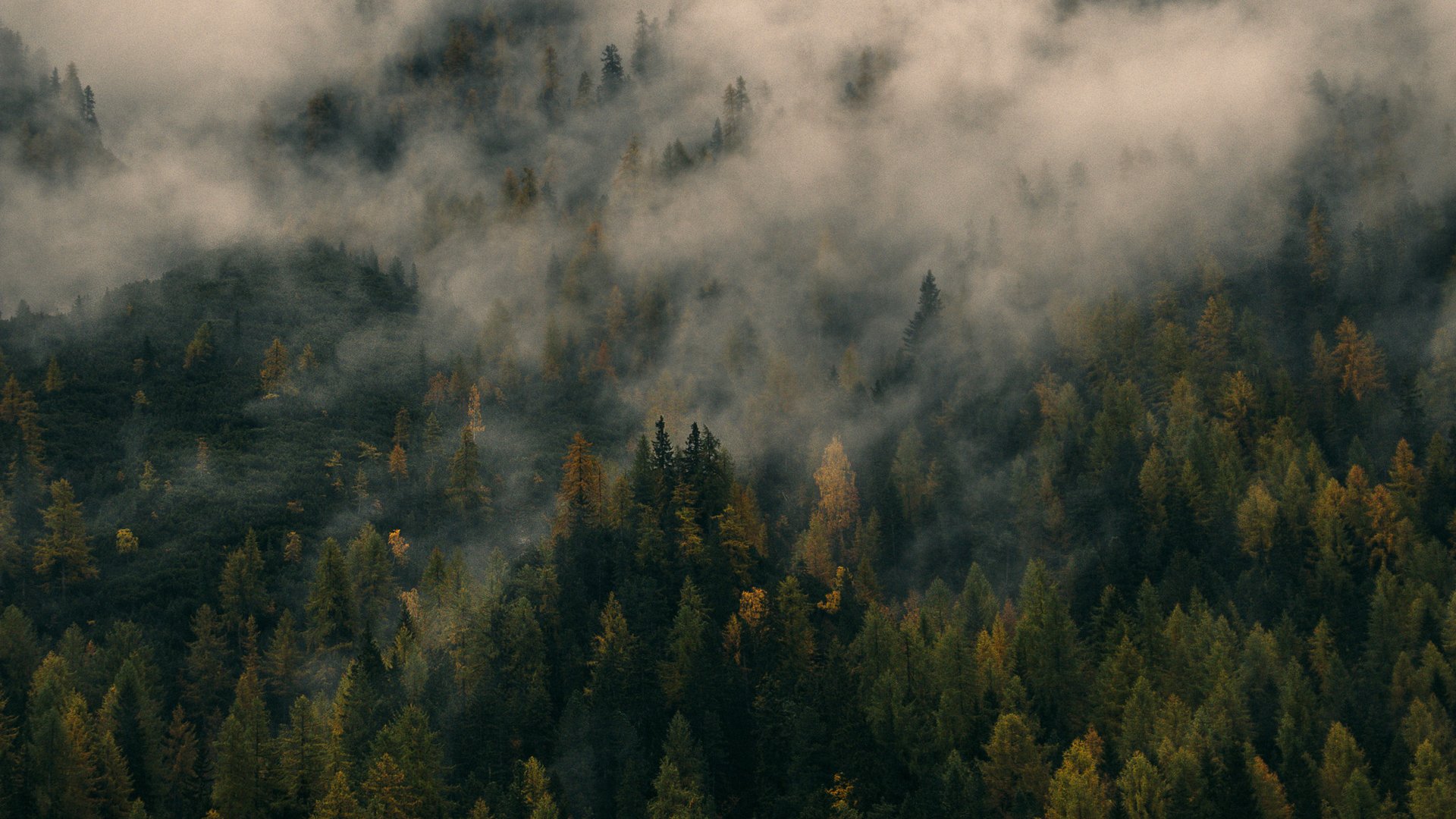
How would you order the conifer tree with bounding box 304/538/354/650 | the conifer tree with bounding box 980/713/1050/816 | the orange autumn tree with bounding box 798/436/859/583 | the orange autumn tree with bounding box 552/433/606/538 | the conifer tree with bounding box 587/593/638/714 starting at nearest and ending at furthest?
the conifer tree with bounding box 980/713/1050/816
the conifer tree with bounding box 587/593/638/714
the conifer tree with bounding box 304/538/354/650
the orange autumn tree with bounding box 552/433/606/538
the orange autumn tree with bounding box 798/436/859/583

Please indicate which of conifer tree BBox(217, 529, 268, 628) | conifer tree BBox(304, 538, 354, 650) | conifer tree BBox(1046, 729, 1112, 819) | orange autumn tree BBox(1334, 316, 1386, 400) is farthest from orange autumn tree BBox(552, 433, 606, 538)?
A: orange autumn tree BBox(1334, 316, 1386, 400)

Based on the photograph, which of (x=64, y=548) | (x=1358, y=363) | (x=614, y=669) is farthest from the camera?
(x=1358, y=363)

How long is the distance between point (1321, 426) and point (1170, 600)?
4807 centimetres

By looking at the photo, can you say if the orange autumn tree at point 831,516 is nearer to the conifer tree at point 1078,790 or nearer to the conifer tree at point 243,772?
the conifer tree at point 1078,790

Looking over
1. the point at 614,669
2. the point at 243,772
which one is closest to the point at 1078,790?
the point at 614,669

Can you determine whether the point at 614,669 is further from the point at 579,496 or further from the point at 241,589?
the point at 241,589

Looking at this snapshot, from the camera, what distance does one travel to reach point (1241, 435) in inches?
7215

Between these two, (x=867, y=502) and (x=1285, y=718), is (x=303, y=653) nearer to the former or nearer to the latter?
(x=867, y=502)

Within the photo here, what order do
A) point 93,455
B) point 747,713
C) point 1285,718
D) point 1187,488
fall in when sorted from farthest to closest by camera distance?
point 93,455
point 1187,488
point 747,713
point 1285,718

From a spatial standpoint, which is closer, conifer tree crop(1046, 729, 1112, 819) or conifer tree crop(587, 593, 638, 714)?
conifer tree crop(1046, 729, 1112, 819)

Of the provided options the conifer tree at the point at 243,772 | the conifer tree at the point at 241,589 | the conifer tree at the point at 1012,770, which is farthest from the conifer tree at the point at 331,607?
the conifer tree at the point at 1012,770

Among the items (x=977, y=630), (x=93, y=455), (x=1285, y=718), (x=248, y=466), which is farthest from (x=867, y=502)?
(x=93, y=455)

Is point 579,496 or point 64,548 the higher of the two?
point 64,548

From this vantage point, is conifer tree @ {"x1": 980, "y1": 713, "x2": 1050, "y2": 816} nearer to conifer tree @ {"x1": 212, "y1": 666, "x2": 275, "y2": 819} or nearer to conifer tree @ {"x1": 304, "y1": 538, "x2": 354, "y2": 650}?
conifer tree @ {"x1": 212, "y1": 666, "x2": 275, "y2": 819}
